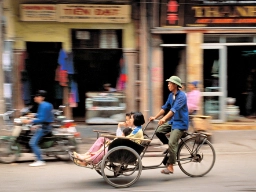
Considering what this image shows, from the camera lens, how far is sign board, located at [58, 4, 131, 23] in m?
12.9

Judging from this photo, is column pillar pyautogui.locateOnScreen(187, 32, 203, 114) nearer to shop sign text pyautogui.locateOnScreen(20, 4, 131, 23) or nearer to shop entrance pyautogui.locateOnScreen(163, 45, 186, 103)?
shop entrance pyautogui.locateOnScreen(163, 45, 186, 103)

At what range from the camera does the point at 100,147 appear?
280 inches

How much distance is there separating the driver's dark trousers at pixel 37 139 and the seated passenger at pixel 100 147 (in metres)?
1.75

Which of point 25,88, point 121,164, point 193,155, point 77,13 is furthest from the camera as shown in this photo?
point 25,88

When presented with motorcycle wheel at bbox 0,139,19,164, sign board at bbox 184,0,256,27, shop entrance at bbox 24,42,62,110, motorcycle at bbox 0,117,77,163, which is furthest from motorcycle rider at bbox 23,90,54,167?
sign board at bbox 184,0,256,27

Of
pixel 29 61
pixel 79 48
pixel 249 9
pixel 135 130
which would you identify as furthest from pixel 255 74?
pixel 135 130

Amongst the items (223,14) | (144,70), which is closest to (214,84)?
(223,14)

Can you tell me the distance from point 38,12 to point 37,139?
212 inches

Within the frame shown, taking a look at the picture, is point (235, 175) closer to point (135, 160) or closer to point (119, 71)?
point (135, 160)

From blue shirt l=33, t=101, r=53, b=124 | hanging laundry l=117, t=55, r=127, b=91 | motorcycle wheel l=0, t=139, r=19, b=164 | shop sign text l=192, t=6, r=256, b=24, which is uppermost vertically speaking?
shop sign text l=192, t=6, r=256, b=24

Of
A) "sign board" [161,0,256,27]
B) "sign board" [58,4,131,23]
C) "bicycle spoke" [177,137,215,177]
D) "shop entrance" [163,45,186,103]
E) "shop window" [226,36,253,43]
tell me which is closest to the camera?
"bicycle spoke" [177,137,215,177]

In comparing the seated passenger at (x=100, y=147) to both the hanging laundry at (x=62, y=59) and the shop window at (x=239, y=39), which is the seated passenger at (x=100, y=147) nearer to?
the hanging laundry at (x=62, y=59)

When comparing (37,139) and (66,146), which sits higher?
(37,139)

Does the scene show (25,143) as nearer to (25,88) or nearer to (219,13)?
(25,88)
